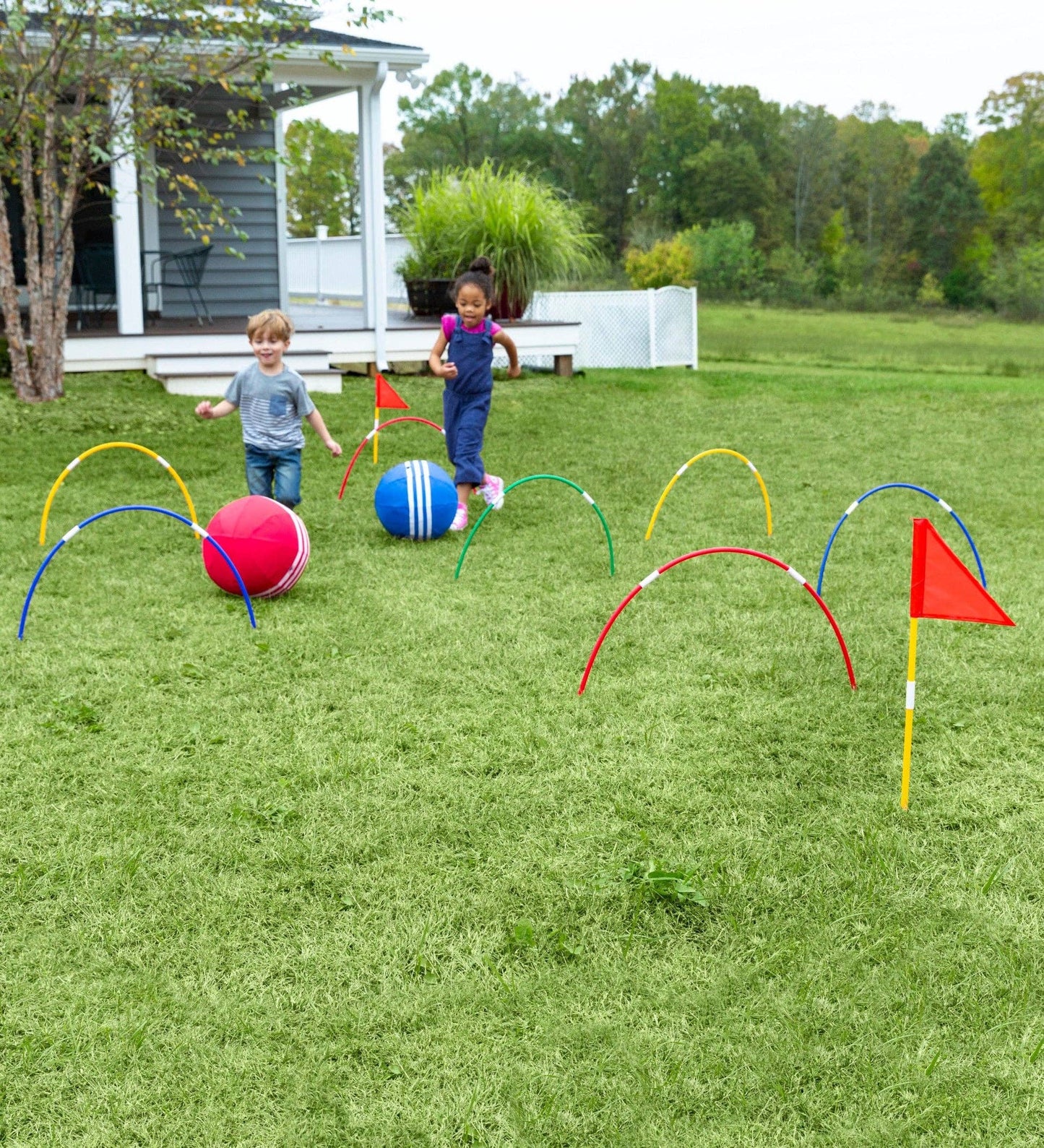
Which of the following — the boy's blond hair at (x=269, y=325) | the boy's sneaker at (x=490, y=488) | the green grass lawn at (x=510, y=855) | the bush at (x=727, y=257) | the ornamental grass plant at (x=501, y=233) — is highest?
the bush at (x=727, y=257)

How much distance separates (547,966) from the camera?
3.34 metres

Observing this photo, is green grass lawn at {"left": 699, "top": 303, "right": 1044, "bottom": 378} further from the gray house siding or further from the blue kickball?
the blue kickball

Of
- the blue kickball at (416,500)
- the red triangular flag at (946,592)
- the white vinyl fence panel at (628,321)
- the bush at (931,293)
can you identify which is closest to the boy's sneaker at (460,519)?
the blue kickball at (416,500)

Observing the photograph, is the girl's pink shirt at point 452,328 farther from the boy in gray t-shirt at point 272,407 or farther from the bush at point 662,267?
the bush at point 662,267

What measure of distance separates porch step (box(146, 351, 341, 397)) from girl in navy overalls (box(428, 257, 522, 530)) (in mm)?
4943

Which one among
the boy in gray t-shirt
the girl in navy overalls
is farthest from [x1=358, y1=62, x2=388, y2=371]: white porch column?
the boy in gray t-shirt

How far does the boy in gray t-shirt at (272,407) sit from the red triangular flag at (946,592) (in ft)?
14.0

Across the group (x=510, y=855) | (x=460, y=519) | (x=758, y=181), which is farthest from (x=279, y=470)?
(x=758, y=181)

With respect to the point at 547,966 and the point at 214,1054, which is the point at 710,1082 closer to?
the point at 547,966

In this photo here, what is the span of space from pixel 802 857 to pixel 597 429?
9347 mm

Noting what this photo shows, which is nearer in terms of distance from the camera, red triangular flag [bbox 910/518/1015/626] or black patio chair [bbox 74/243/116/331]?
red triangular flag [bbox 910/518/1015/626]

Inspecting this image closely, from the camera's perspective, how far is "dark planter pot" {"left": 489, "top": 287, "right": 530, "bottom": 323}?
54.9 feet

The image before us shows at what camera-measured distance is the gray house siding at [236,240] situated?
17.1 metres

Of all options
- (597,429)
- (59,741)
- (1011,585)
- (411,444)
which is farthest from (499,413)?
(59,741)
